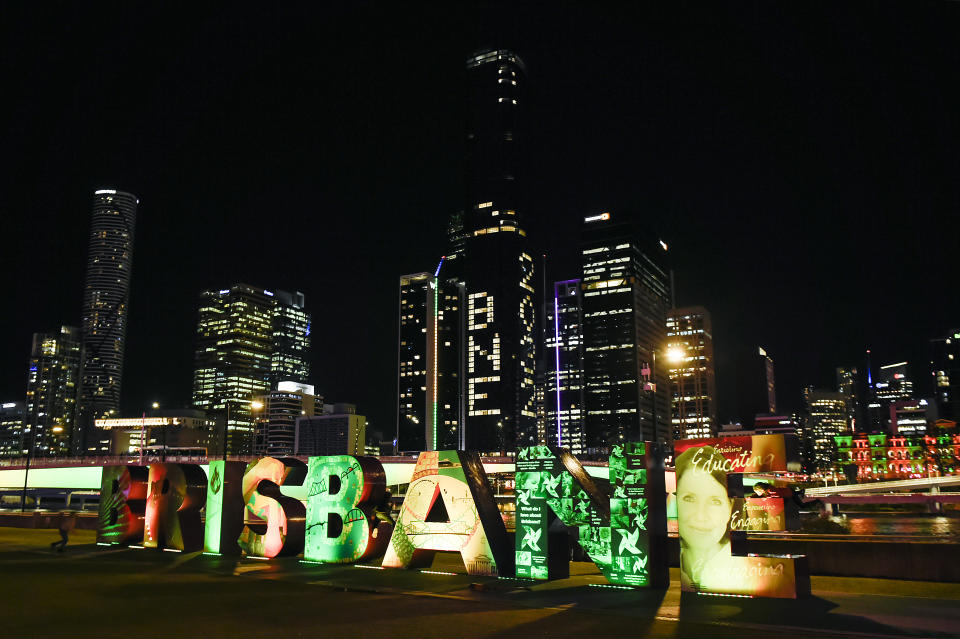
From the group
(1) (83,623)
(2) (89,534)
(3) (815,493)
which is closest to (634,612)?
(1) (83,623)

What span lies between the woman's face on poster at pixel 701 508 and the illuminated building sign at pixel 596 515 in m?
0.54

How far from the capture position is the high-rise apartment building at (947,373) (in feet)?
565

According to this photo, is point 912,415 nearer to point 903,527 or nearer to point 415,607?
point 903,527

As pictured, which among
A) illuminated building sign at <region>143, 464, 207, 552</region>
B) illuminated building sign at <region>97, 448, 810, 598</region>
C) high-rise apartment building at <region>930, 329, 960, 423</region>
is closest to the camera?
illuminated building sign at <region>97, 448, 810, 598</region>

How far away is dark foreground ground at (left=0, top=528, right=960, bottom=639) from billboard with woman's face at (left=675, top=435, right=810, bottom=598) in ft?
1.91

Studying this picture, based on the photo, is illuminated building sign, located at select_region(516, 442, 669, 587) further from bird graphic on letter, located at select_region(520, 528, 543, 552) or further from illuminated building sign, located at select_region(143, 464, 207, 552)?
illuminated building sign, located at select_region(143, 464, 207, 552)

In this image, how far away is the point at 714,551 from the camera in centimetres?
1590

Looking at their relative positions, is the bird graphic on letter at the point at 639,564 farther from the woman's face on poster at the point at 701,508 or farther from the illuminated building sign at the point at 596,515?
the woman's face on poster at the point at 701,508

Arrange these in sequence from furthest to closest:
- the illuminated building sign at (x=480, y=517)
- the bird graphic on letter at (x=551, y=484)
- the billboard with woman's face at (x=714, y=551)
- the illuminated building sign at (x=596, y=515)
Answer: the bird graphic on letter at (x=551, y=484) → the illuminated building sign at (x=596, y=515) → the illuminated building sign at (x=480, y=517) → the billboard with woman's face at (x=714, y=551)

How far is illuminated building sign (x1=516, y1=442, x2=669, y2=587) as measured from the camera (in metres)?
16.8

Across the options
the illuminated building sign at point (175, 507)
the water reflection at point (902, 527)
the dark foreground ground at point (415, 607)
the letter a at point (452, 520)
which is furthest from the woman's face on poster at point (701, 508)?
the illuminated building sign at point (175, 507)

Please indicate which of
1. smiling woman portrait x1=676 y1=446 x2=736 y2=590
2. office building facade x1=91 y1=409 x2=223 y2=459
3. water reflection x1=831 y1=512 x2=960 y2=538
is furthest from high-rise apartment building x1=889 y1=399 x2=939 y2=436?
smiling woman portrait x1=676 y1=446 x2=736 y2=590

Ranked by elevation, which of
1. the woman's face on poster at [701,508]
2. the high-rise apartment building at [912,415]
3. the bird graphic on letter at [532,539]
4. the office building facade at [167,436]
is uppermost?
the high-rise apartment building at [912,415]

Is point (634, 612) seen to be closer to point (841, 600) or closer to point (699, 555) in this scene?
point (699, 555)
